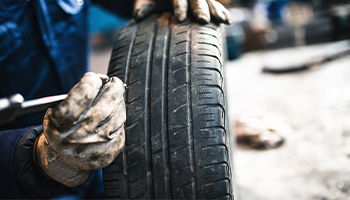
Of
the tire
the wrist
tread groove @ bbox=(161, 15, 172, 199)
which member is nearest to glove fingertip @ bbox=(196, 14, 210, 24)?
the tire

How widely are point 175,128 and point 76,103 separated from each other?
0.91ft

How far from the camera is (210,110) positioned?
2.53 ft

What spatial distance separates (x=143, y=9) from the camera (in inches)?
43.4

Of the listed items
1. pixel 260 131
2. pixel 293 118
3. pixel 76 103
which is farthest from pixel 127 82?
pixel 293 118

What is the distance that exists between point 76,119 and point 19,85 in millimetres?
903

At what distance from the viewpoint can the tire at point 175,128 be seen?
745 millimetres

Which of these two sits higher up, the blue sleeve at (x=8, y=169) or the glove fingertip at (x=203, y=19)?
the glove fingertip at (x=203, y=19)

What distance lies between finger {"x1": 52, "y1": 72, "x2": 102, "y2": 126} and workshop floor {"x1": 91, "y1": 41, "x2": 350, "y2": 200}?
98cm

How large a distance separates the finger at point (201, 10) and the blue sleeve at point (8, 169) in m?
0.67

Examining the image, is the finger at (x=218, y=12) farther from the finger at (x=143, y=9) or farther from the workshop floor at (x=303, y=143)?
the workshop floor at (x=303, y=143)

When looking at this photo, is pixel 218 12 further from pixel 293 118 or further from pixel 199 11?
pixel 293 118

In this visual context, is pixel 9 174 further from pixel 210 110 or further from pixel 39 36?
pixel 39 36

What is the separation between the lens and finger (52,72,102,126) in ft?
1.93

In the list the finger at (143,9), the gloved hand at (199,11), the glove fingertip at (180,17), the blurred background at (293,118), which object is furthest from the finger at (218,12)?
the blurred background at (293,118)
